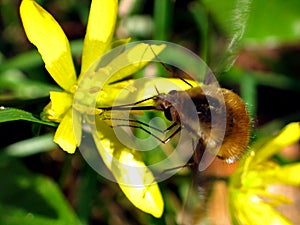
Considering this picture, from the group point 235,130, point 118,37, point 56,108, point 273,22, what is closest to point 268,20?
point 273,22

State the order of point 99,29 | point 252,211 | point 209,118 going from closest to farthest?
point 209,118, point 99,29, point 252,211

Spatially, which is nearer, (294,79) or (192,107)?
(192,107)

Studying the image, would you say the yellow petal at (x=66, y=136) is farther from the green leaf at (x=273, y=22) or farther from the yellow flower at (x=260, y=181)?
the green leaf at (x=273, y=22)

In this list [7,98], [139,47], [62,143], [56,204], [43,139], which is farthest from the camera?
[43,139]

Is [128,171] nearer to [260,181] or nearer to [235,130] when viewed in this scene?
[235,130]

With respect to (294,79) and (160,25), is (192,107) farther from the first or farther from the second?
(294,79)

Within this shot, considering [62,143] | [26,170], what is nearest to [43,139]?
[26,170]

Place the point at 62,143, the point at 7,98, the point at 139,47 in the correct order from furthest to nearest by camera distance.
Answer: the point at 7,98 < the point at 139,47 < the point at 62,143

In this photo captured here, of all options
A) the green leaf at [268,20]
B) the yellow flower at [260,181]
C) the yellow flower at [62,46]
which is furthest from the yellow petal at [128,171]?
the green leaf at [268,20]
